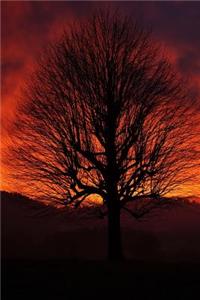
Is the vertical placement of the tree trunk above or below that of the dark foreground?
above

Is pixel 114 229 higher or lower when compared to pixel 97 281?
higher

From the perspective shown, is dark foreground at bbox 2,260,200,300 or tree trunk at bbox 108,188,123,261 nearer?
dark foreground at bbox 2,260,200,300

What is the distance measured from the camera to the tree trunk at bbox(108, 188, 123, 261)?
81.3 feet

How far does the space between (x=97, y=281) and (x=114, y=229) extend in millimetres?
8369

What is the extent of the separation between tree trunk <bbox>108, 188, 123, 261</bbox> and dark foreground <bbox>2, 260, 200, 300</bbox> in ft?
13.2

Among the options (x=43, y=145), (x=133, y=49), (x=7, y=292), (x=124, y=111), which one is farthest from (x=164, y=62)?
(x=7, y=292)

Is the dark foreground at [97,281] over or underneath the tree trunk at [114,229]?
underneath

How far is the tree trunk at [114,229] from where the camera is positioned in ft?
81.3

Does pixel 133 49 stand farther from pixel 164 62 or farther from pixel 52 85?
pixel 52 85

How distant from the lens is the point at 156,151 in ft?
84.0

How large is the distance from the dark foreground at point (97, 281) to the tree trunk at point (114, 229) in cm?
403

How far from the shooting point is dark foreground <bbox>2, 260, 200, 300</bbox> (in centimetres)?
Result: 1493

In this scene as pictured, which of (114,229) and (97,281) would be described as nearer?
(97,281)

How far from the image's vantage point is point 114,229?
2497 centimetres
